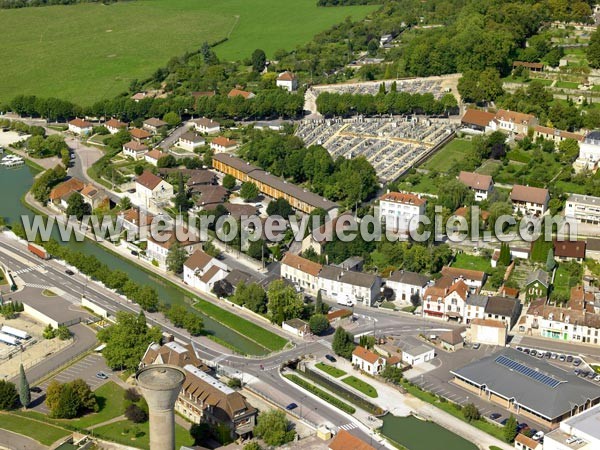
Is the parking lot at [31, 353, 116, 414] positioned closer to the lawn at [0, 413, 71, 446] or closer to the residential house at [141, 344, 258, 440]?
the lawn at [0, 413, 71, 446]

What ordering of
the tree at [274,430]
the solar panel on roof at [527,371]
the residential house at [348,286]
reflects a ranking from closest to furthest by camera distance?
1. the tree at [274,430]
2. the solar panel on roof at [527,371]
3. the residential house at [348,286]

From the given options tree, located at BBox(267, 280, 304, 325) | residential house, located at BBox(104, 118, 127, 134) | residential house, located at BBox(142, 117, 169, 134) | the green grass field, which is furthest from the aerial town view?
the green grass field

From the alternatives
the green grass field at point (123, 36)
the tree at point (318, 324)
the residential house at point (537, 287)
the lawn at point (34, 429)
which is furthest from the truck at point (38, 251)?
the green grass field at point (123, 36)

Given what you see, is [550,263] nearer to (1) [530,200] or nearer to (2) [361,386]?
(1) [530,200]

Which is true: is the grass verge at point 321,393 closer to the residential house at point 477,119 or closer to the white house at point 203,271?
the white house at point 203,271

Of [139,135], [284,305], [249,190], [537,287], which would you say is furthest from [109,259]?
[537,287]

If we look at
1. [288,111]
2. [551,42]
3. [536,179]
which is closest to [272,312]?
[536,179]
